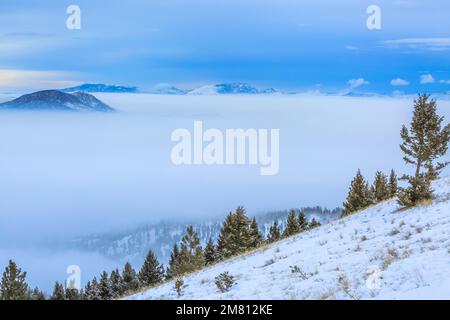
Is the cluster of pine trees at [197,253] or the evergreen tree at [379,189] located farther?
the evergreen tree at [379,189]

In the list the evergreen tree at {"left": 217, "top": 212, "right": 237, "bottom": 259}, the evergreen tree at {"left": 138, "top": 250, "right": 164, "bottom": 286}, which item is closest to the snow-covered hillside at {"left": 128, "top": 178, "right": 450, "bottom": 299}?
the evergreen tree at {"left": 217, "top": 212, "right": 237, "bottom": 259}

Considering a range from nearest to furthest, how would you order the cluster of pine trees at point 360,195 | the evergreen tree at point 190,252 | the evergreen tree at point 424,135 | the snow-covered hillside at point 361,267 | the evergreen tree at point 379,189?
the snow-covered hillside at point 361,267, the evergreen tree at point 424,135, the cluster of pine trees at point 360,195, the evergreen tree at point 379,189, the evergreen tree at point 190,252

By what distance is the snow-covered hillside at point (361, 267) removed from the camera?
365 inches

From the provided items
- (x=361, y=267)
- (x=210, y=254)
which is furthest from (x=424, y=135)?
(x=210, y=254)

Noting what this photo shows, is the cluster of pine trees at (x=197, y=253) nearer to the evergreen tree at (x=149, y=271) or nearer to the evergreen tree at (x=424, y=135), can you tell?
the evergreen tree at (x=149, y=271)

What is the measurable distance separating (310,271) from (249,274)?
217cm

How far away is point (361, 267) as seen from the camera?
36.7ft

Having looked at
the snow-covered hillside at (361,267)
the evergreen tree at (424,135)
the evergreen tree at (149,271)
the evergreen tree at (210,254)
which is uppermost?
the evergreen tree at (424,135)

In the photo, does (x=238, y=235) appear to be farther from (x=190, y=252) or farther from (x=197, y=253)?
(x=190, y=252)

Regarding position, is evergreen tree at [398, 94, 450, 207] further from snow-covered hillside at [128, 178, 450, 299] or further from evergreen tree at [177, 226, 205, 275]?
evergreen tree at [177, 226, 205, 275]

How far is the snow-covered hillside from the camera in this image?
9281 millimetres

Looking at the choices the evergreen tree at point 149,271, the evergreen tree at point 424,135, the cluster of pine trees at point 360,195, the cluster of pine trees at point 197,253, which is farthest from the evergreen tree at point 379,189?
the evergreen tree at point 149,271
